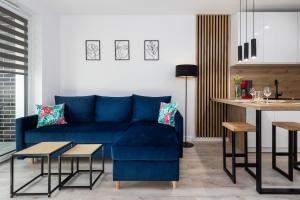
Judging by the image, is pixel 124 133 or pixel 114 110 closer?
pixel 124 133

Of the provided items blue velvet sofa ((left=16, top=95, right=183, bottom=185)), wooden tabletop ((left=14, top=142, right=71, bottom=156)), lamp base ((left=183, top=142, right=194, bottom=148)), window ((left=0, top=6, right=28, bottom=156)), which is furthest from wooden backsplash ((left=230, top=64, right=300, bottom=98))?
window ((left=0, top=6, right=28, bottom=156))

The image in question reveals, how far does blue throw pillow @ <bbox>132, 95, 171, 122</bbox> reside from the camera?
4059 millimetres

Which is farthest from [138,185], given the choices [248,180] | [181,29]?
[181,29]

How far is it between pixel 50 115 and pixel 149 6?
2.55 meters

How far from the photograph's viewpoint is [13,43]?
3693 millimetres

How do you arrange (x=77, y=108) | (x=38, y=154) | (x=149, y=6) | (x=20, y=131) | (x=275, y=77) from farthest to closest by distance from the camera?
(x=275, y=77) < (x=149, y=6) < (x=77, y=108) < (x=20, y=131) < (x=38, y=154)

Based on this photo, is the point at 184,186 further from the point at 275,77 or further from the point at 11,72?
the point at 275,77

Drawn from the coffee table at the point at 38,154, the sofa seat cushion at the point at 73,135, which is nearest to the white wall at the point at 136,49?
the sofa seat cushion at the point at 73,135

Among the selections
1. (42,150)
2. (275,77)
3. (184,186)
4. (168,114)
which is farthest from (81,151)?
(275,77)

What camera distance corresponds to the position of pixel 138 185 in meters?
2.56

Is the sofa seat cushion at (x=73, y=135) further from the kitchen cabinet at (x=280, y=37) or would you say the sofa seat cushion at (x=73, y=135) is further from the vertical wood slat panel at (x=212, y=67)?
the kitchen cabinet at (x=280, y=37)

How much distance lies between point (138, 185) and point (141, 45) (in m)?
2.94

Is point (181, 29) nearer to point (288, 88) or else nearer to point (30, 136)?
point (288, 88)

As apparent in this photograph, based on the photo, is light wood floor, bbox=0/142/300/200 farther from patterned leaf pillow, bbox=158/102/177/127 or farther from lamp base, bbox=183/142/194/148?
lamp base, bbox=183/142/194/148
